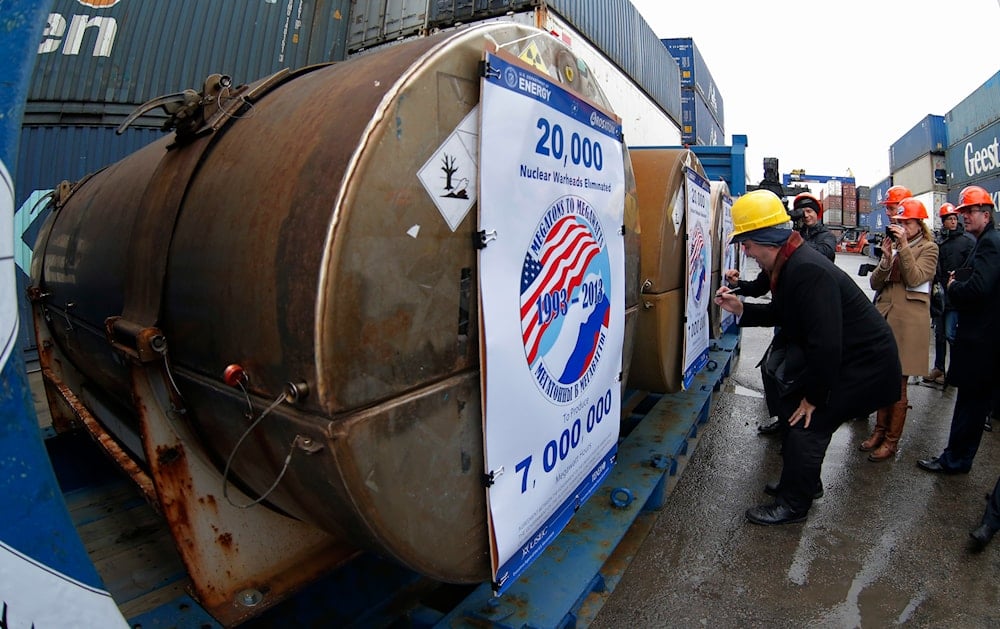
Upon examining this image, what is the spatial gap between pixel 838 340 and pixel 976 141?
74.0 feet

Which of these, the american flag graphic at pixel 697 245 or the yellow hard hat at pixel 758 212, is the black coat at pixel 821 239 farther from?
the yellow hard hat at pixel 758 212

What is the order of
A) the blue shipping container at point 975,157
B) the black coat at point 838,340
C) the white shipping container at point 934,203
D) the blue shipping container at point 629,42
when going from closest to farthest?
the black coat at point 838,340 < the blue shipping container at point 629,42 < the blue shipping container at point 975,157 < the white shipping container at point 934,203

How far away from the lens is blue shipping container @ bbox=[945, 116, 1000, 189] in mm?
17547

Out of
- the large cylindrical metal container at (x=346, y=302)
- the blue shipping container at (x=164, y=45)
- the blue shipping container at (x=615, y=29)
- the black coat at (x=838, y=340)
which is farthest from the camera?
the blue shipping container at (x=615, y=29)

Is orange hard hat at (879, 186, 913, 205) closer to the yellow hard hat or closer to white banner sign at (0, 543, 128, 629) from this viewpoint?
the yellow hard hat

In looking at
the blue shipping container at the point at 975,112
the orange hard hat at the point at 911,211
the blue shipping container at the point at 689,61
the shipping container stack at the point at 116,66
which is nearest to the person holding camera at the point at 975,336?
the orange hard hat at the point at 911,211

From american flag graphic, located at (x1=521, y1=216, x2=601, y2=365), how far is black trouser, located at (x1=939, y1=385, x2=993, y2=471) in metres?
3.26

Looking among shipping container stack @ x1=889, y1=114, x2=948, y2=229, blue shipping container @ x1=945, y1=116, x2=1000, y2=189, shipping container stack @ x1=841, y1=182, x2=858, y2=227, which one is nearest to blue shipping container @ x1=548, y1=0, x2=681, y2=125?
blue shipping container @ x1=945, y1=116, x2=1000, y2=189

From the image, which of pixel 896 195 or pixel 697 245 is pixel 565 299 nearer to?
pixel 697 245

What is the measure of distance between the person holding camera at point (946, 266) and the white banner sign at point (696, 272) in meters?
2.19

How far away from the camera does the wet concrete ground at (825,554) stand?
2508 mm

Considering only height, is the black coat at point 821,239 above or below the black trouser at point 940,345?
above

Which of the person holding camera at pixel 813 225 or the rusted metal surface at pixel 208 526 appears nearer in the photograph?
the rusted metal surface at pixel 208 526

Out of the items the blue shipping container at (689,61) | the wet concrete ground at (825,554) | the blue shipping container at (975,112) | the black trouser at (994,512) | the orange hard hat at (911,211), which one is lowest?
the wet concrete ground at (825,554)
